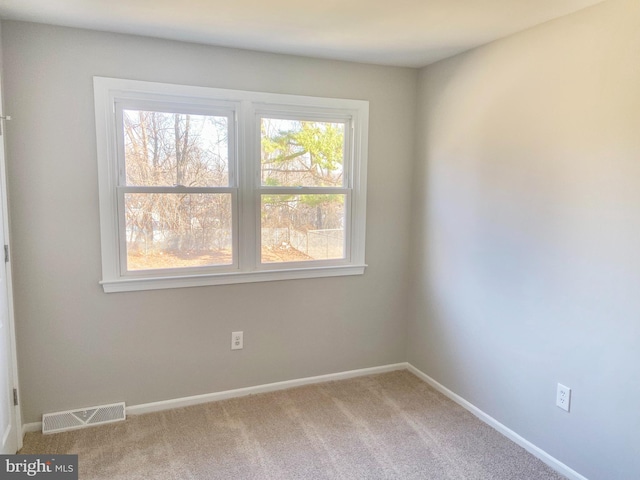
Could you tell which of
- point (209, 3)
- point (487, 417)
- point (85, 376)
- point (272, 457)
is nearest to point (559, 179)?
point (487, 417)

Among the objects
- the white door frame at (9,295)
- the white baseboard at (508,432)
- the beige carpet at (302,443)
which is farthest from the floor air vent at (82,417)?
the white baseboard at (508,432)

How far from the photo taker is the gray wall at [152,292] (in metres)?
2.38

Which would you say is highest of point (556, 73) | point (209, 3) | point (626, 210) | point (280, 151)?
point (209, 3)

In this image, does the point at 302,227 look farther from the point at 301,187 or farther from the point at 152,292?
the point at 152,292

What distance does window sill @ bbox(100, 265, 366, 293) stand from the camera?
2621 millimetres

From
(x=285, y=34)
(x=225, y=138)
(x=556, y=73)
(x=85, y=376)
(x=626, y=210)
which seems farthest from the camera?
(x=225, y=138)

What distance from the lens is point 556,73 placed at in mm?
2188

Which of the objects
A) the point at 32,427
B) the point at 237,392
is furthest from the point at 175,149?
the point at 32,427

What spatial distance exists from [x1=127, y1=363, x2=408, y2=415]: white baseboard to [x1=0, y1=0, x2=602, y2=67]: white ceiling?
7.19ft

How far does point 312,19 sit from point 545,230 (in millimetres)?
1587

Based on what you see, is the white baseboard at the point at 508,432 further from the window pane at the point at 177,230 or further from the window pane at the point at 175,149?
the window pane at the point at 175,149

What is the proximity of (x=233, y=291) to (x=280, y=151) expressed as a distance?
3.19ft

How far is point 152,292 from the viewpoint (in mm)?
2705

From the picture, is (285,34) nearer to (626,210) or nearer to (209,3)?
(209,3)
